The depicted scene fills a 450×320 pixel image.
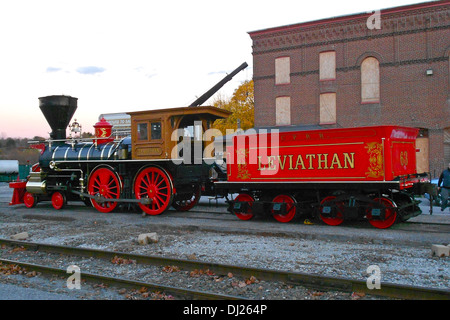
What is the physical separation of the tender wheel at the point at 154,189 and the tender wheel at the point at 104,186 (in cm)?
74

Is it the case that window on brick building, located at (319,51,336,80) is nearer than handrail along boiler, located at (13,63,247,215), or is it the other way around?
handrail along boiler, located at (13,63,247,215)

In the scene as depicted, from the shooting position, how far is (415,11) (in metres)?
23.0

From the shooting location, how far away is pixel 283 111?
26812mm

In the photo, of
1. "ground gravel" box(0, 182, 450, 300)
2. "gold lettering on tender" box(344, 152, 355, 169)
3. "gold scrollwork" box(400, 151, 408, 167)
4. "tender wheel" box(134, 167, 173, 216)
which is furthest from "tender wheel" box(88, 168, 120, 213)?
"gold scrollwork" box(400, 151, 408, 167)

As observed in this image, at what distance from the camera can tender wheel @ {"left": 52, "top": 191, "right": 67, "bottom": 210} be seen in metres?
13.9

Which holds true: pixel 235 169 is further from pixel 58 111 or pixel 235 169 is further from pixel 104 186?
pixel 58 111

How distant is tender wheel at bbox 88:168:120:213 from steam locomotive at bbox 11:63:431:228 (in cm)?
3

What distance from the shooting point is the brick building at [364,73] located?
75.4ft

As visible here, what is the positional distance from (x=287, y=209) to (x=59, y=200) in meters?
8.27

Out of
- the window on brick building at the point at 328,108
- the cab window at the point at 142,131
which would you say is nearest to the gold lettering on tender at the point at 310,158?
the cab window at the point at 142,131

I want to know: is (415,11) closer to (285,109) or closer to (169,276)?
(285,109)

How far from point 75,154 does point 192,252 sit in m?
7.62

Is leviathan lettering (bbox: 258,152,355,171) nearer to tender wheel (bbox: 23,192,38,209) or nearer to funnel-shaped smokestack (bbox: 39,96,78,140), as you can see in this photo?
funnel-shaped smokestack (bbox: 39,96,78,140)
